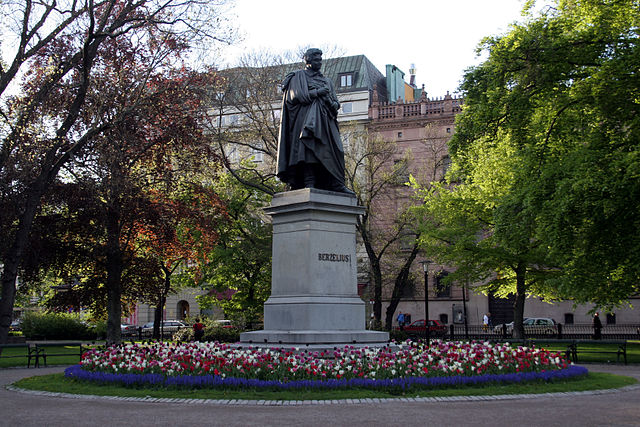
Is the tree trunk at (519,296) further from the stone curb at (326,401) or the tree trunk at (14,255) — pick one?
the stone curb at (326,401)

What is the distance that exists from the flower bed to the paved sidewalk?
878 mm

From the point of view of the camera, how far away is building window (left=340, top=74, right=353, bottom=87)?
59250 mm

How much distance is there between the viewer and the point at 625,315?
46.9 metres

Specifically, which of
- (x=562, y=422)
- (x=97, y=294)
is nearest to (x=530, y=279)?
(x=97, y=294)

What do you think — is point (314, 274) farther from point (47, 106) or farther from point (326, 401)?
point (47, 106)

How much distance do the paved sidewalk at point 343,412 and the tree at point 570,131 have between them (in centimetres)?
938

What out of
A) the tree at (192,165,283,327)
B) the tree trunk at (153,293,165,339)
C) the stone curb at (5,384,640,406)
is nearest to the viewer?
the stone curb at (5,384,640,406)

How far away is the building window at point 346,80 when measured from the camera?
2333 inches

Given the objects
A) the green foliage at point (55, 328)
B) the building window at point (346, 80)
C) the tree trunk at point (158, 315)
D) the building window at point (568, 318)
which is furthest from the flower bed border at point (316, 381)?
the building window at point (346, 80)

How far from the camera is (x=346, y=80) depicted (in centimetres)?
5947

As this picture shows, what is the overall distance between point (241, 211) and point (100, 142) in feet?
44.2

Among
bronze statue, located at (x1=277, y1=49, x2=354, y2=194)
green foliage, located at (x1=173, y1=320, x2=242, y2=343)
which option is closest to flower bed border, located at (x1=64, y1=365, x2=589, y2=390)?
bronze statue, located at (x1=277, y1=49, x2=354, y2=194)

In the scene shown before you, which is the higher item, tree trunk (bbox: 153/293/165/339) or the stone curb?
tree trunk (bbox: 153/293/165/339)

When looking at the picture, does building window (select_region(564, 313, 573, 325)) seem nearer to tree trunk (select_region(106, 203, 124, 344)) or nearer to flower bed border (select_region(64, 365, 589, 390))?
tree trunk (select_region(106, 203, 124, 344))
